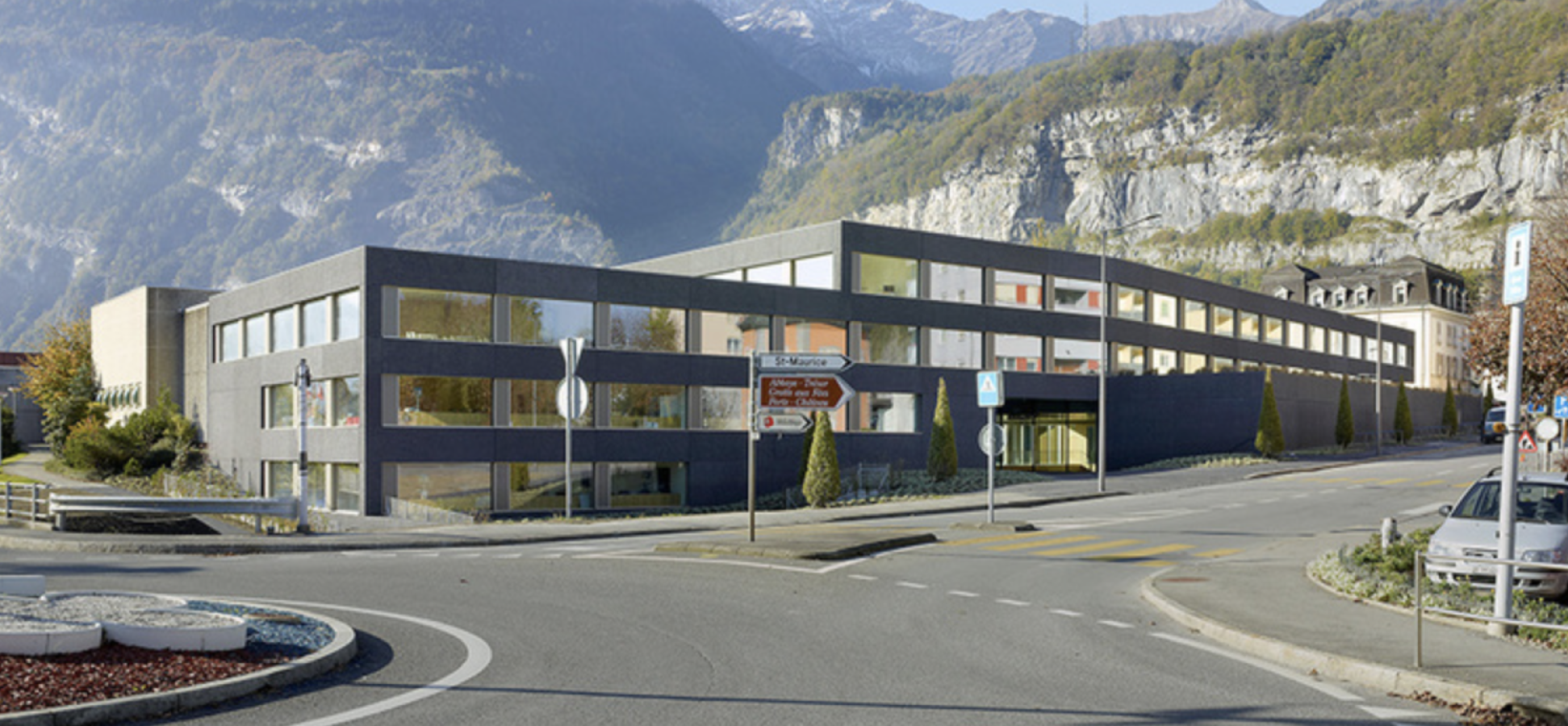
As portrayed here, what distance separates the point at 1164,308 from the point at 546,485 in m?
34.6

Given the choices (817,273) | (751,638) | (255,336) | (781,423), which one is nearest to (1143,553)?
(781,423)

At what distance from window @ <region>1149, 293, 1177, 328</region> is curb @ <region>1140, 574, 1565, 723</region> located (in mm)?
48540

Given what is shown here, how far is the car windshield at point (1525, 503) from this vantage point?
15.5 meters

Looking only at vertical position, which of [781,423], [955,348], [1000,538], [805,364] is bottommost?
[1000,538]

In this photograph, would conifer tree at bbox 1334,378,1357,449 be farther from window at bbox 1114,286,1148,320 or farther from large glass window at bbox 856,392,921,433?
large glass window at bbox 856,392,921,433

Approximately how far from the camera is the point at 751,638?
443 inches

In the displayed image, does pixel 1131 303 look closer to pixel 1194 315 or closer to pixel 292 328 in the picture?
pixel 1194 315

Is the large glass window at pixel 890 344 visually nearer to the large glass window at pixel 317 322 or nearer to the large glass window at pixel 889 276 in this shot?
the large glass window at pixel 889 276

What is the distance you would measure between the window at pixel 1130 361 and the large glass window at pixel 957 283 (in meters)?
9.92

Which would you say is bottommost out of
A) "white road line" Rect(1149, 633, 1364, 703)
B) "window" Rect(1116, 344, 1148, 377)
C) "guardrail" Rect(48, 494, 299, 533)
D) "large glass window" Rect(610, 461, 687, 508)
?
"large glass window" Rect(610, 461, 687, 508)

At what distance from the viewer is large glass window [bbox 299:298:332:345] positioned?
1510 inches

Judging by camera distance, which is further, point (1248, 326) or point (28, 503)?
point (1248, 326)

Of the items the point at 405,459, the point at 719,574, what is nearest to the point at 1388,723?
the point at 719,574

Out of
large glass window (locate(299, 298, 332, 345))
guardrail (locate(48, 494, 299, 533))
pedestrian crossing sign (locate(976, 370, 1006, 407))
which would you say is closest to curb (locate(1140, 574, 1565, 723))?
pedestrian crossing sign (locate(976, 370, 1006, 407))
